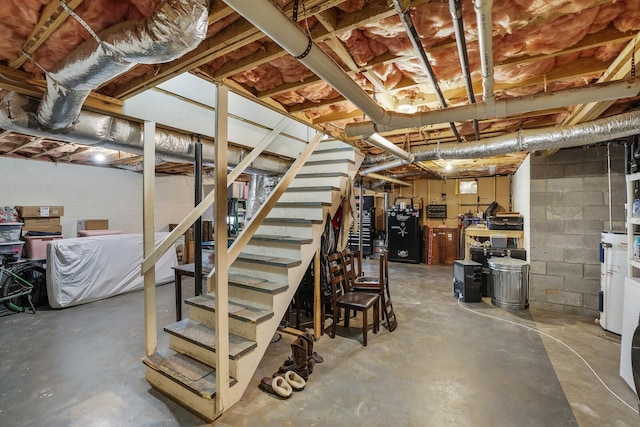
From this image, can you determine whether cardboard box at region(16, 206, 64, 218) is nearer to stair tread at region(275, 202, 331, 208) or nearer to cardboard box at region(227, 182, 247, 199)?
cardboard box at region(227, 182, 247, 199)

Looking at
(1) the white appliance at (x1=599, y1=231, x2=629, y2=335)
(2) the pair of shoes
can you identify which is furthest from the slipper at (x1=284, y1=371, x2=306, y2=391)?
(1) the white appliance at (x1=599, y1=231, x2=629, y2=335)

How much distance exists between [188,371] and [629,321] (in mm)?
3530

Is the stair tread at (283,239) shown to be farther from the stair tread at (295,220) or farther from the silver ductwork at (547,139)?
the silver ductwork at (547,139)

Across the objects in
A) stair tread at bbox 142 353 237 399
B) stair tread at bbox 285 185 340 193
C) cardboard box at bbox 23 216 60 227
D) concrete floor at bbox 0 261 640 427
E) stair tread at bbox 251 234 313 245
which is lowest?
concrete floor at bbox 0 261 640 427

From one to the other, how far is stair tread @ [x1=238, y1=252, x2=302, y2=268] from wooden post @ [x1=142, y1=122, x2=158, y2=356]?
2.89ft

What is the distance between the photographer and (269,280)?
9.29ft

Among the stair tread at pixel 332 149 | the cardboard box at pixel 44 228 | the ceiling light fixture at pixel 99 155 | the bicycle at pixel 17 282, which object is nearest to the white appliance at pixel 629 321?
the stair tread at pixel 332 149

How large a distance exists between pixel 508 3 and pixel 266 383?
9.47 ft

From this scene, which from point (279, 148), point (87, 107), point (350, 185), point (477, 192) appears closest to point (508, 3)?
point (350, 185)

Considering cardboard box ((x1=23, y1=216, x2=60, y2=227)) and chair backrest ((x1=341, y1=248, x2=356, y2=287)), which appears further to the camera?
cardboard box ((x1=23, y1=216, x2=60, y2=227))

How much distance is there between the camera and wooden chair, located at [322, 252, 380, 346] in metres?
3.04

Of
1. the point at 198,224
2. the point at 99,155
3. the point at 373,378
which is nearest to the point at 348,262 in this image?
the point at 373,378

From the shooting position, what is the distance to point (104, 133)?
2.55 metres

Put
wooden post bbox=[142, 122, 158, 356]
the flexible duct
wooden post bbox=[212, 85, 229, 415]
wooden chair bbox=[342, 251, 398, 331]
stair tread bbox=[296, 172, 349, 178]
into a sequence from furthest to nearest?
stair tread bbox=[296, 172, 349, 178], wooden chair bbox=[342, 251, 398, 331], wooden post bbox=[142, 122, 158, 356], wooden post bbox=[212, 85, 229, 415], the flexible duct
